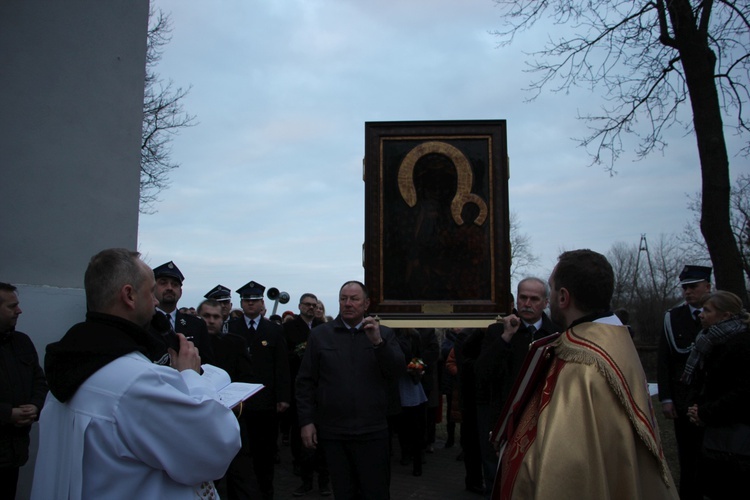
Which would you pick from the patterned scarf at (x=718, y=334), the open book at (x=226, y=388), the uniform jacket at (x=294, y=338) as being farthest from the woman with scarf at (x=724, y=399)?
the uniform jacket at (x=294, y=338)

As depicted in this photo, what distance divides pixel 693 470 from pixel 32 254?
641 cm

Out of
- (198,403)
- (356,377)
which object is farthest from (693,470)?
(198,403)

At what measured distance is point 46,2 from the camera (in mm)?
4719

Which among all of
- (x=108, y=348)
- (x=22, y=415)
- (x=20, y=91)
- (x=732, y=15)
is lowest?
(x=22, y=415)

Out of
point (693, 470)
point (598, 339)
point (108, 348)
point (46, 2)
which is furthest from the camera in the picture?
point (693, 470)

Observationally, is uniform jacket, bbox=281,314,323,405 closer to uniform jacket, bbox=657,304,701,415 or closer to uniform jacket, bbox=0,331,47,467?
uniform jacket, bbox=0,331,47,467

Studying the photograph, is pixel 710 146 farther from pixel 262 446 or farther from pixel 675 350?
pixel 262 446

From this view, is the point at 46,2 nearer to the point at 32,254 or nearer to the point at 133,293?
the point at 32,254

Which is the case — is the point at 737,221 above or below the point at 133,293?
above

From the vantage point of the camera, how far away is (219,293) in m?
8.21

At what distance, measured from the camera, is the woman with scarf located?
4.84m

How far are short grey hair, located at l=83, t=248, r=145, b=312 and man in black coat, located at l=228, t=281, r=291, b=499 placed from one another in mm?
4237

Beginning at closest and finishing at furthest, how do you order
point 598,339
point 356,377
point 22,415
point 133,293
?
point 133,293
point 598,339
point 22,415
point 356,377

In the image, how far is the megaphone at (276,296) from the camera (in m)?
11.6
